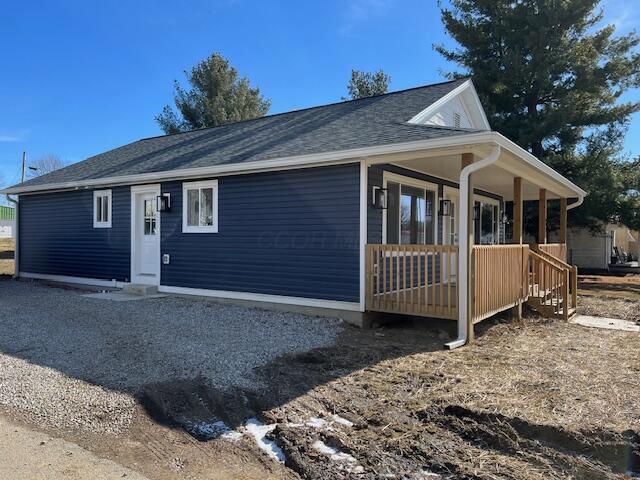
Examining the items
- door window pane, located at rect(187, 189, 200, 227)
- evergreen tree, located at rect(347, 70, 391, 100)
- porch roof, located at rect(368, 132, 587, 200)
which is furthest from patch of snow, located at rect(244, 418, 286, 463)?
evergreen tree, located at rect(347, 70, 391, 100)

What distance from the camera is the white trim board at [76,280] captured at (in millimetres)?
11094

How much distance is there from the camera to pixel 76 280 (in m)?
12.0

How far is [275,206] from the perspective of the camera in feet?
27.5

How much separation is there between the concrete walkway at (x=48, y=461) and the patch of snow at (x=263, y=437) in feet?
2.75

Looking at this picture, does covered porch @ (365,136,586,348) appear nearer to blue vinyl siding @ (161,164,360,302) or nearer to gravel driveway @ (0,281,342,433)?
blue vinyl siding @ (161,164,360,302)

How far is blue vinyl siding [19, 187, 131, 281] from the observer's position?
10984 millimetres

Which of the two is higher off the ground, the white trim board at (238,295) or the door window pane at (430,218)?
the door window pane at (430,218)

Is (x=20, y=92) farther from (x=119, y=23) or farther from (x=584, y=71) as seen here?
(x=584, y=71)

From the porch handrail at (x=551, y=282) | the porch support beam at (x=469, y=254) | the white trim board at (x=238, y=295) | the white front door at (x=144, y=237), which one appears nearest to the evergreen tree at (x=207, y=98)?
the white trim board at (x=238, y=295)

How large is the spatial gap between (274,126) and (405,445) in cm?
901

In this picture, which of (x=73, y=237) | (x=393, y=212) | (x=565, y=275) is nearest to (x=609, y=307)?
→ (x=565, y=275)

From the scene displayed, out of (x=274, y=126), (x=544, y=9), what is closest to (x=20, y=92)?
(x=274, y=126)

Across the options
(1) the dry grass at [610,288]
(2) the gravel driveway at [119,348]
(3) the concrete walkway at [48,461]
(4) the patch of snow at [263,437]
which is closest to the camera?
(3) the concrete walkway at [48,461]

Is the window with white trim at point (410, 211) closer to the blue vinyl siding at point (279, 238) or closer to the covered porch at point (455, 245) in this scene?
the covered porch at point (455, 245)
